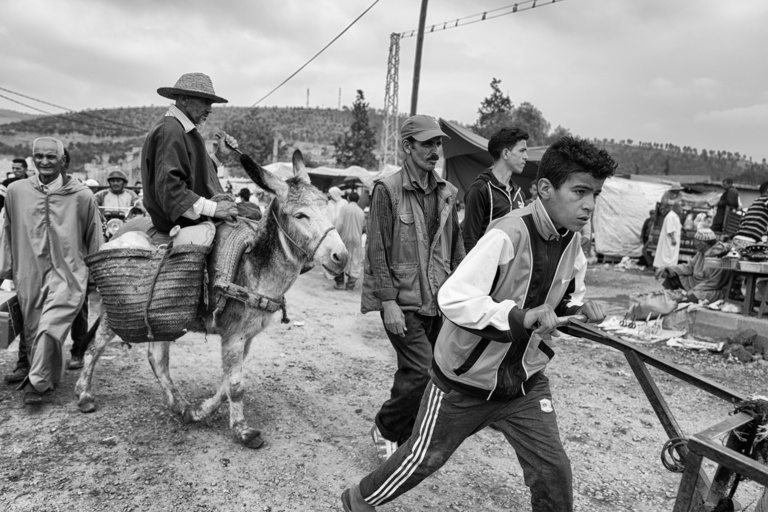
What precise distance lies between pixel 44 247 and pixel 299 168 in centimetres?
236

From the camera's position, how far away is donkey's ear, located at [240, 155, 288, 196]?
3426mm

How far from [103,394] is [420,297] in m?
3.08

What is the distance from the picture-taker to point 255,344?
5.98 meters

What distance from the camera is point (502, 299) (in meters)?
2.12

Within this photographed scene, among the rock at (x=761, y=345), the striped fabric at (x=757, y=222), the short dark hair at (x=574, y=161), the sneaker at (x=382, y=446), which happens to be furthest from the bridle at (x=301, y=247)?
the striped fabric at (x=757, y=222)

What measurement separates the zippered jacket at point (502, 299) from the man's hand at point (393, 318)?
26.7 inches

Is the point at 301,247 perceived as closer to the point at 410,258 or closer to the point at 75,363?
the point at 410,258

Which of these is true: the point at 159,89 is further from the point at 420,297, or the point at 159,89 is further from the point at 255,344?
the point at 255,344

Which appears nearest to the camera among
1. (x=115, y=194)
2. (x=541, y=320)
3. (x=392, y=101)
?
(x=541, y=320)

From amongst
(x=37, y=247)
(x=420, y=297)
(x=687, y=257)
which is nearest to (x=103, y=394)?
(x=37, y=247)

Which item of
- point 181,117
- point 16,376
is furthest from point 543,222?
point 16,376

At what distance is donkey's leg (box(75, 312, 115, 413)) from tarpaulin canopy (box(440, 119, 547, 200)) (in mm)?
7559

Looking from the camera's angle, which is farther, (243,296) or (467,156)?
(467,156)

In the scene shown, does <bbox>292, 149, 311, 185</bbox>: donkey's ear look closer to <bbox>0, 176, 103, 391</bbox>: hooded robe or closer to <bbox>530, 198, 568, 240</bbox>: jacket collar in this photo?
<bbox>530, 198, 568, 240</bbox>: jacket collar
